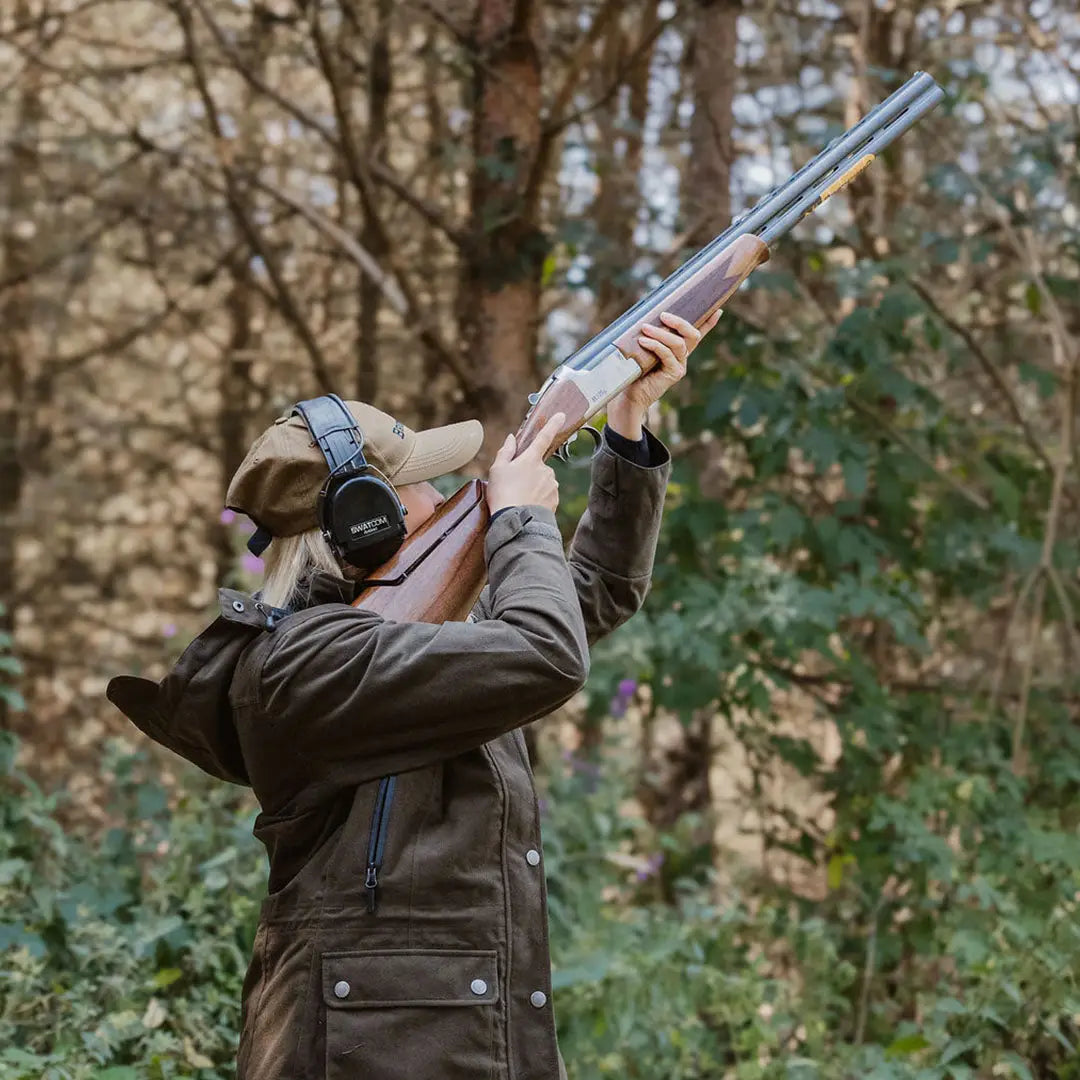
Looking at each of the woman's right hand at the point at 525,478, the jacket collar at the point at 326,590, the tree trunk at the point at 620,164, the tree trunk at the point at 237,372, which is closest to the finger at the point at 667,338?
the woman's right hand at the point at 525,478

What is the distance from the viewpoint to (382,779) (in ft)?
6.75

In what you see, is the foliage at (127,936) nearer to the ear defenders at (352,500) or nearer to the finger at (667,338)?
the ear defenders at (352,500)

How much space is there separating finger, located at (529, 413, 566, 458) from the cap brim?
99 millimetres

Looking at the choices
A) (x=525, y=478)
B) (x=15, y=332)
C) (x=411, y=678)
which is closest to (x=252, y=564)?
(x=525, y=478)

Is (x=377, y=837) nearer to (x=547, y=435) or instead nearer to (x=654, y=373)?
(x=547, y=435)

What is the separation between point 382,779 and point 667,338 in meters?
0.96

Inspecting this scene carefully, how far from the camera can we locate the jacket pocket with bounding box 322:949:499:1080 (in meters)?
1.95

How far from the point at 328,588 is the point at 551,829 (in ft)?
9.92

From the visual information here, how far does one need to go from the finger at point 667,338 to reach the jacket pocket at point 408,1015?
1.12m

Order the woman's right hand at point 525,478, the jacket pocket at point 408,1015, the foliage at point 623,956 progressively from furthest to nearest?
the foliage at point 623,956, the woman's right hand at point 525,478, the jacket pocket at point 408,1015

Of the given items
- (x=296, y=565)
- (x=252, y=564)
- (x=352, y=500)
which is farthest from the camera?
(x=252, y=564)

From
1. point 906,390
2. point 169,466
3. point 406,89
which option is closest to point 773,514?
point 906,390

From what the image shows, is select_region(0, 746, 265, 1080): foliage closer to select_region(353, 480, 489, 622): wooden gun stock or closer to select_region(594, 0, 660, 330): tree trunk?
select_region(353, 480, 489, 622): wooden gun stock

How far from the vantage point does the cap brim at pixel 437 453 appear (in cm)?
225
